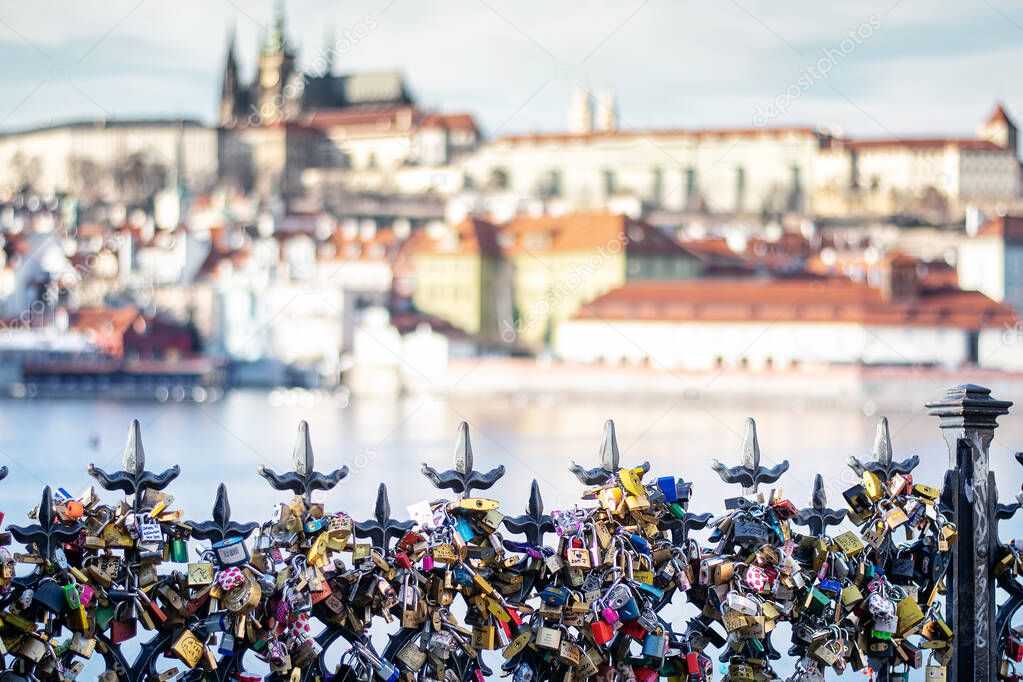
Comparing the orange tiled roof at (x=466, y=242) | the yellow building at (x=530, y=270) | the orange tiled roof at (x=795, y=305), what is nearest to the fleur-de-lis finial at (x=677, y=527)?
the orange tiled roof at (x=795, y=305)

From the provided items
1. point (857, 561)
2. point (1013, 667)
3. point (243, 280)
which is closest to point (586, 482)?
point (857, 561)

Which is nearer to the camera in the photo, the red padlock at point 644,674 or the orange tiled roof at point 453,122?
the red padlock at point 644,674

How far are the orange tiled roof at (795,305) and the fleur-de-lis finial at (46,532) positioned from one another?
50.1 meters

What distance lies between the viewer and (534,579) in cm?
557

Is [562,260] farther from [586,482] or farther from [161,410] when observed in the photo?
[586,482]

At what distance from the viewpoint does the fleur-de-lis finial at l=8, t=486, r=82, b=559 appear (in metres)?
5.20

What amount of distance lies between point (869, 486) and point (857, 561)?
9.1 inches

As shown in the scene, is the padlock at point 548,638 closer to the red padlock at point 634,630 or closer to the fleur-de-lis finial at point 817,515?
the red padlock at point 634,630

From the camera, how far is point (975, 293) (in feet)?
190

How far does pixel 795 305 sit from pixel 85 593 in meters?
52.0

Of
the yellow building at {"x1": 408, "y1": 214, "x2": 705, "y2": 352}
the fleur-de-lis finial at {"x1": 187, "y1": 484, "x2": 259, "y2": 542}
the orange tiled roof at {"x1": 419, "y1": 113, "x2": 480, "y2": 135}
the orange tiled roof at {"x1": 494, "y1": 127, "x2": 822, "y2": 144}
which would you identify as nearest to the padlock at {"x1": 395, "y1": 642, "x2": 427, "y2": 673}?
the fleur-de-lis finial at {"x1": 187, "y1": 484, "x2": 259, "y2": 542}

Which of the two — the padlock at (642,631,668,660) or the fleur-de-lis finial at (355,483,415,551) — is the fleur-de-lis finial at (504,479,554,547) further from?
the padlock at (642,631,668,660)

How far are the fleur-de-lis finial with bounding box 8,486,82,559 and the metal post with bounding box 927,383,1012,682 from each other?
2.57 meters

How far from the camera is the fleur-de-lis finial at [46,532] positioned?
17.1 ft
